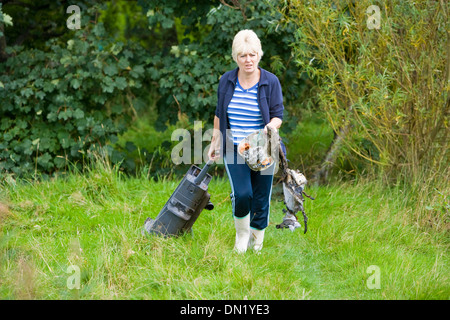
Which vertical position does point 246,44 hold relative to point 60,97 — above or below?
above

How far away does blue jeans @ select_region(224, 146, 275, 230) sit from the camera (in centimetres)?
383

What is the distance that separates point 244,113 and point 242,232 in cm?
90

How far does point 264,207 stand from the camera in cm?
403

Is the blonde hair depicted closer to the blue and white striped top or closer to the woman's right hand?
the blue and white striped top

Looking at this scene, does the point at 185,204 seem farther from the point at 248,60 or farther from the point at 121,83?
the point at 121,83

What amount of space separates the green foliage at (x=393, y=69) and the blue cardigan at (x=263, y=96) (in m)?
1.30

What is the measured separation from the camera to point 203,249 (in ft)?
13.4

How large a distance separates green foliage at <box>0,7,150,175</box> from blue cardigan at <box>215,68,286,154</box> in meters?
2.49

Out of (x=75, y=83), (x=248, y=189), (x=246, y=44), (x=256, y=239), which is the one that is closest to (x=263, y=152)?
(x=248, y=189)

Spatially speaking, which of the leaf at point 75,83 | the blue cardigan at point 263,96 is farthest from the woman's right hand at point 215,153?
the leaf at point 75,83

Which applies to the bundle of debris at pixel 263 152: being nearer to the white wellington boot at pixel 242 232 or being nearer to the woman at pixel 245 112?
the woman at pixel 245 112

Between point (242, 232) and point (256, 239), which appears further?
point (256, 239)

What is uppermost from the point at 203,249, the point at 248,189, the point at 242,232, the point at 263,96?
the point at 263,96
